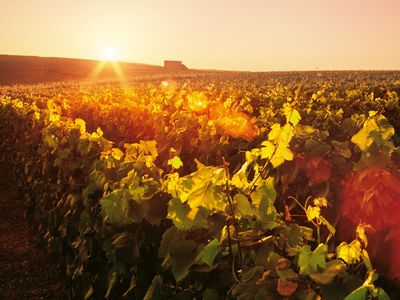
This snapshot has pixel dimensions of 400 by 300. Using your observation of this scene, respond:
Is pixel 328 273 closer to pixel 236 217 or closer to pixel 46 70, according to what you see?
pixel 236 217

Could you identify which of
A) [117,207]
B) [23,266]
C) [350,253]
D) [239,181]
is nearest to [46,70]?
[23,266]

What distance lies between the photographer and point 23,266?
253 inches

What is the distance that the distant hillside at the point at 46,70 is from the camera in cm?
8262

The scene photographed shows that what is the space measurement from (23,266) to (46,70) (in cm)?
8625

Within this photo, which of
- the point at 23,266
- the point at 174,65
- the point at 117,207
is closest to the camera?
the point at 117,207

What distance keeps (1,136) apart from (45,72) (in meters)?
77.3

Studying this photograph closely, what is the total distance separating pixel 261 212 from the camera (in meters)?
1.99

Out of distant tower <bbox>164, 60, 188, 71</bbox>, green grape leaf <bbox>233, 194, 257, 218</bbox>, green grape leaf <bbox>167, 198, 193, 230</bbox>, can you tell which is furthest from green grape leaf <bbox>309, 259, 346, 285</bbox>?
distant tower <bbox>164, 60, 188, 71</bbox>

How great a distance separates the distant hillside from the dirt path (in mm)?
75027

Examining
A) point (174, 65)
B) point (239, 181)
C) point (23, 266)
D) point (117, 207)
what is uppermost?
point (239, 181)

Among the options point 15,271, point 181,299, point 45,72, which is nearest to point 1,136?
point 15,271

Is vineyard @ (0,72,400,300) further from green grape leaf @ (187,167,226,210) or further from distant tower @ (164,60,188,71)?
distant tower @ (164,60,188,71)

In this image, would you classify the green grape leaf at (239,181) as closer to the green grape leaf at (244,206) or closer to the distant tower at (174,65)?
the green grape leaf at (244,206)

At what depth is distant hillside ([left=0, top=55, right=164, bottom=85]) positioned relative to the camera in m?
82.6
